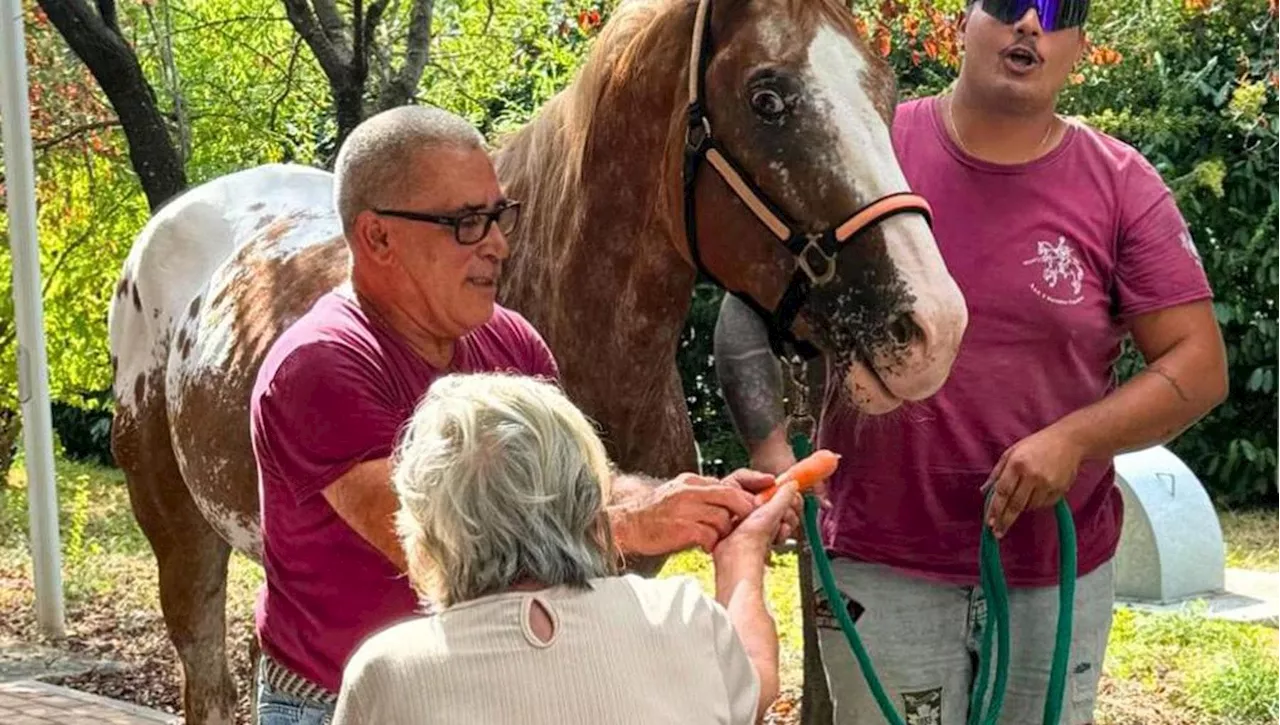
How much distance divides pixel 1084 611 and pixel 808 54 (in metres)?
1.13

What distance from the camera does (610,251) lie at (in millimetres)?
3135

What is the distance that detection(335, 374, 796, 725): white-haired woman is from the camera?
5.76 feet

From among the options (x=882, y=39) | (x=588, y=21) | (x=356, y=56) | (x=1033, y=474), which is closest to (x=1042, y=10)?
(x=1033, y=474)

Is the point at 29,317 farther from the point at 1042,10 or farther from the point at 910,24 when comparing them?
the point at 1042,10

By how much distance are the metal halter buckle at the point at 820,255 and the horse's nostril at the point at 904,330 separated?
16cm

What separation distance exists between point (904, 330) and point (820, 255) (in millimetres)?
232

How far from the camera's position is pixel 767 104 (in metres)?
2.87

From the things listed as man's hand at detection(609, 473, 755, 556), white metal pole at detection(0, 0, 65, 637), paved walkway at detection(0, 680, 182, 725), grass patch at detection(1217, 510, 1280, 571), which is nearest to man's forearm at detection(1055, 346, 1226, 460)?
man's hand at detection(609, 473, 755, 556)

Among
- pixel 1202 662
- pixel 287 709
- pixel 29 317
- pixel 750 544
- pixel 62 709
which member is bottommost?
pixel 62 709

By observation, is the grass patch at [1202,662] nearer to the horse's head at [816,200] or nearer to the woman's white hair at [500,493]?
the horse's head at [816,200]

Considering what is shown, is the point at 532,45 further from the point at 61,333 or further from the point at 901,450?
the point at 901,450

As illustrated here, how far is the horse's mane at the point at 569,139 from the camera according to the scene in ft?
10.3

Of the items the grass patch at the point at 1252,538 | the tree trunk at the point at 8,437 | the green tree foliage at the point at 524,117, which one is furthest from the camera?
the tree trunk at the point at 8,437

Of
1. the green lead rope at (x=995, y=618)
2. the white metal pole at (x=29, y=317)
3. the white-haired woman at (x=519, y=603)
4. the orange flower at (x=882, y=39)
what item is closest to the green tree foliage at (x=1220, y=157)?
the orange flower at (x=882, y=39)
